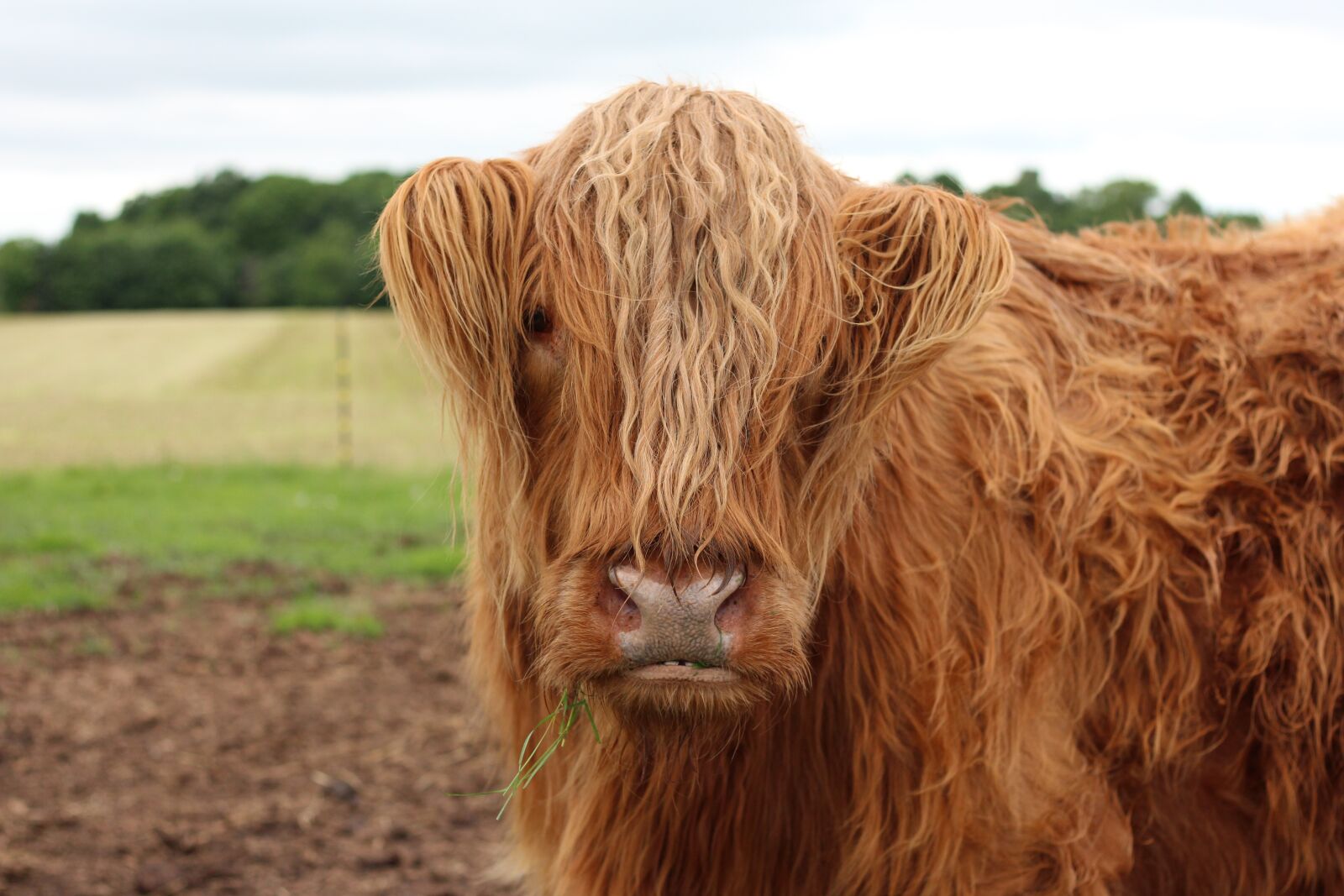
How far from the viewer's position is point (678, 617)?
70.4 inches

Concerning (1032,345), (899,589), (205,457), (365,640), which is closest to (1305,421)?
(1032,345)

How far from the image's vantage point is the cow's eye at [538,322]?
211cm

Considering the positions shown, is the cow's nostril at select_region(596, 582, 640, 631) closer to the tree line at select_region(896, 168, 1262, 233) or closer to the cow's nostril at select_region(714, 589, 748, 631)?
the cow's nostril at select_region(714, 589, 748, 631)

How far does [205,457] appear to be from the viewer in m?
14.3

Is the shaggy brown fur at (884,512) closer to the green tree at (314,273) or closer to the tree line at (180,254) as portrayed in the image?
the green tree at (314,273)

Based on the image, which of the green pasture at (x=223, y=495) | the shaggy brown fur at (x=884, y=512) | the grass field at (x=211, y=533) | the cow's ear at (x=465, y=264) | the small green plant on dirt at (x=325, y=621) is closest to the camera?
the shaggy brown fur at (x=884, y=512)

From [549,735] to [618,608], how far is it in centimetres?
84

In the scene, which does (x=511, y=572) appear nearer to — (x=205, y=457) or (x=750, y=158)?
(x=750, y=158)

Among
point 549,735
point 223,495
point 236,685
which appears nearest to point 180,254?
point 223,495

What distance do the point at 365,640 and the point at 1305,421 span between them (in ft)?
16.4

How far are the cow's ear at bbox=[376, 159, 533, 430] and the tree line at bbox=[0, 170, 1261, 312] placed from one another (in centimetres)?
5237

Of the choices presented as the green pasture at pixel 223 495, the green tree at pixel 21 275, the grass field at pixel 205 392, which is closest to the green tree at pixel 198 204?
the green tree at pixel 21 275

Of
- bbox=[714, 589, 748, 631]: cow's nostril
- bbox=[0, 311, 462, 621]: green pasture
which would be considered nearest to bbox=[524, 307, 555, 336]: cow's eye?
bbox=[0, 311, 462, 621]: green pasture

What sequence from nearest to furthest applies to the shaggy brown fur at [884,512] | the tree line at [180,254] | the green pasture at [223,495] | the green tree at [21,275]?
the shaggy brown fur at [884,512]
the green pasture at [223,495]
the tree line at [180,254]
the green tree at [21,275]
